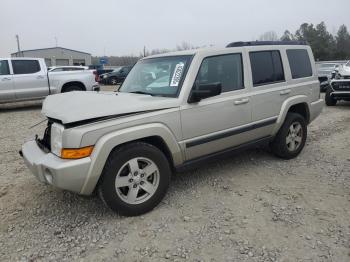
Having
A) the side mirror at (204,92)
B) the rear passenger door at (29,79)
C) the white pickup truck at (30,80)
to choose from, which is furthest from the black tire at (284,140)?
the rear passenger door at (29,79)

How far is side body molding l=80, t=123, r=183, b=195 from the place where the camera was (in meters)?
3.29

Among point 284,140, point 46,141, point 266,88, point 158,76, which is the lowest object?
point 284,140

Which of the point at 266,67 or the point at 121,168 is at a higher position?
the point at 266,67

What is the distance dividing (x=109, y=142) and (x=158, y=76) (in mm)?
1364

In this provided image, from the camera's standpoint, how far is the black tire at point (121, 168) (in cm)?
343

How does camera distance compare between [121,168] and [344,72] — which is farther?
[344,72]

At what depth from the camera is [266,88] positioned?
4.81 metres

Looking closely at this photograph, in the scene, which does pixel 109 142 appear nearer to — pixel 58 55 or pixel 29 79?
pixel 29 79

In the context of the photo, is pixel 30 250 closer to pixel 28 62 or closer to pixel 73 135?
pixel 73 135

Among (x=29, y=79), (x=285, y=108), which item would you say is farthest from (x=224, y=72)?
(x=29, y=79)

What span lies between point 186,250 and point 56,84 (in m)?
10.4

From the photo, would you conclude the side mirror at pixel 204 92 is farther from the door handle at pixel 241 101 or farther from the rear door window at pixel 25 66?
the rear door window at pixel 25 66

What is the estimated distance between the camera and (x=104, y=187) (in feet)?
11.3

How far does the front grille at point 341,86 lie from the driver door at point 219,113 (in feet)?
24.0
